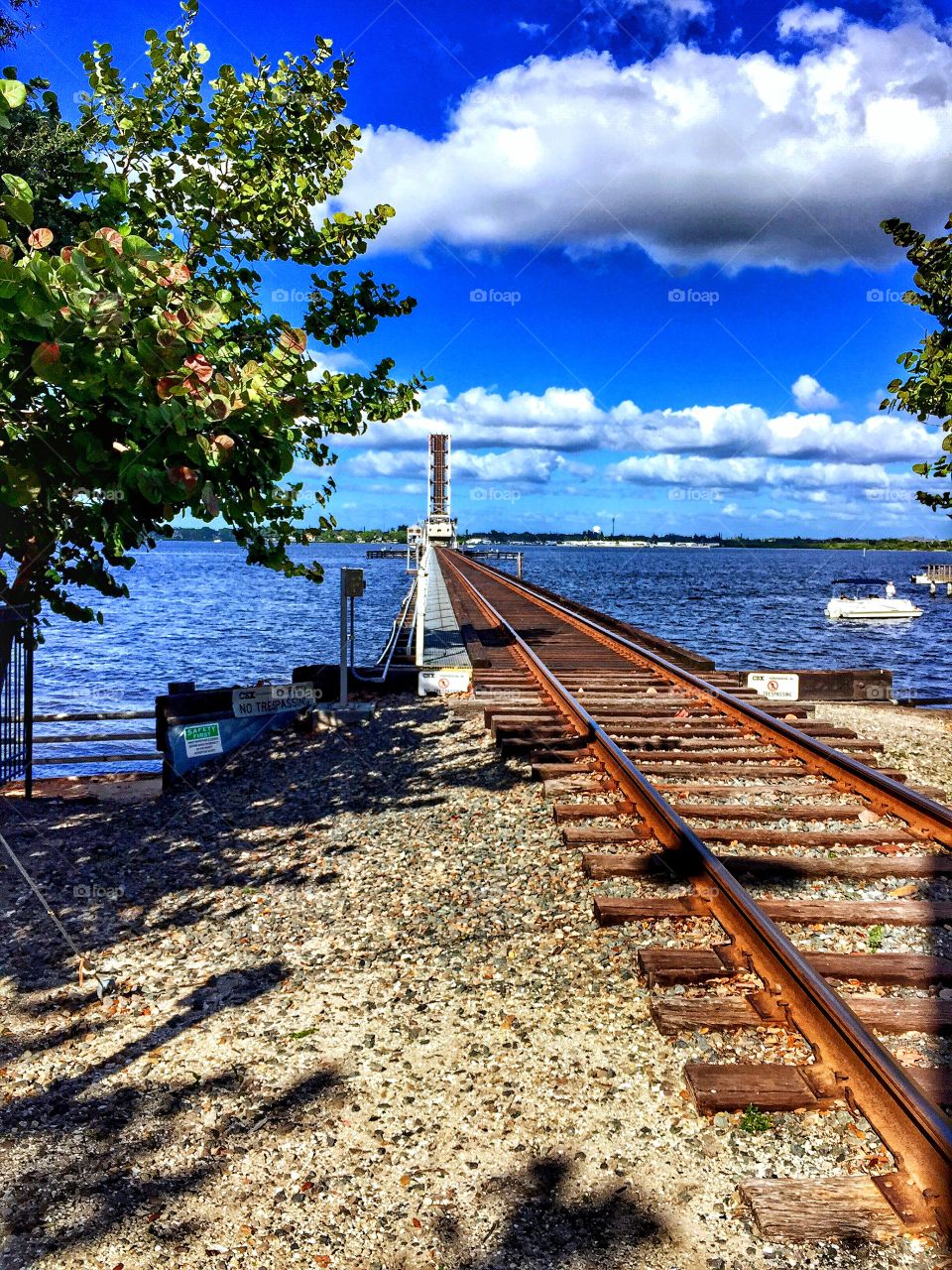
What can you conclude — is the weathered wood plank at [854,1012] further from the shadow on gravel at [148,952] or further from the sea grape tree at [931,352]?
the sea grape tree at [931,352]

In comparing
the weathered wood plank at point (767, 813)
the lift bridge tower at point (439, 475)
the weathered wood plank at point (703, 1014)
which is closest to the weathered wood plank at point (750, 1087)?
the weathered wood plank at point (703, 1014)

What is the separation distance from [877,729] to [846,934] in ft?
19.8

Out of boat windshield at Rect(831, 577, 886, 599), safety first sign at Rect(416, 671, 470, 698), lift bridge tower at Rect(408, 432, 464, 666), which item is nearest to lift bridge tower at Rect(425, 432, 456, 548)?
lift bridge tower at Rect(408, 432, 464, 666)

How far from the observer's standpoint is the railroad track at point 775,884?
2.84 metres

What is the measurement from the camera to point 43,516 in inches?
230

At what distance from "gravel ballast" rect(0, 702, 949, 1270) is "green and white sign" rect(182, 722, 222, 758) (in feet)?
8.13

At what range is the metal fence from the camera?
7688 mm

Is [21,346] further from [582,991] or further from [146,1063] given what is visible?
[582,991]

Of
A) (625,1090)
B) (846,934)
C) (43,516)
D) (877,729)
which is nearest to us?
(625,1090)

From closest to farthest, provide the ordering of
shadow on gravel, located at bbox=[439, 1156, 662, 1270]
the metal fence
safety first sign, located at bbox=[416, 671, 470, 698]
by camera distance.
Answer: shadow on gravel, located at bbox=[439, 1156, 662, 1270], the metal fence, safety first sign, located at bbox=[416, 671, 470, 698]

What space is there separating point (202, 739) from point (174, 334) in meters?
6.17

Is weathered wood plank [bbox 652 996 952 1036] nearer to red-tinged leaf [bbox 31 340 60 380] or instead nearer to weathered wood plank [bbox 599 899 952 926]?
weathered wood plank [bbox 599 899 952 926]

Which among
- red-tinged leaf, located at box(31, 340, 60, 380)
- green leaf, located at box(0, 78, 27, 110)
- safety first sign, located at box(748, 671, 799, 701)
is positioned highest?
green leaf, located at box(0, 78, 27, 110)

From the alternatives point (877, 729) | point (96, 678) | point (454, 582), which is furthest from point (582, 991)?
point (454, 582)
